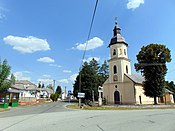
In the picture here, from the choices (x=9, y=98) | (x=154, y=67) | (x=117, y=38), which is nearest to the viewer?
(x=154, y=67)

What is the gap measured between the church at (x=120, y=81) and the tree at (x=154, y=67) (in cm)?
361

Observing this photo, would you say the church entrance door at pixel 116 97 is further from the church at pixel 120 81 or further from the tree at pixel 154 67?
the tree at pixel 154 67

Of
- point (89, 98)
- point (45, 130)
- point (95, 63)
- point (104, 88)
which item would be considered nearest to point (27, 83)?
point (95, 63)

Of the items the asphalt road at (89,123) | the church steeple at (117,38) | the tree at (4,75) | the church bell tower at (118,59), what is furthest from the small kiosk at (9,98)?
the church steeple at (117,38)

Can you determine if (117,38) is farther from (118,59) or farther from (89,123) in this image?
(89,123)

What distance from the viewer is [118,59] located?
42656 millimetres

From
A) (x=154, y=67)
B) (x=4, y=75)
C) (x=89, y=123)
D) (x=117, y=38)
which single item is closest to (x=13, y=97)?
(x=4, y=75)

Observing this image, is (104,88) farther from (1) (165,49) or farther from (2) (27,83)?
(2) (27,83)

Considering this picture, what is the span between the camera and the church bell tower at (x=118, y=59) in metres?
42.3

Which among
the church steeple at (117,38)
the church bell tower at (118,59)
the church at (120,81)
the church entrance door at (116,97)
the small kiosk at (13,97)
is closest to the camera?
the small kiosk at (13,97)

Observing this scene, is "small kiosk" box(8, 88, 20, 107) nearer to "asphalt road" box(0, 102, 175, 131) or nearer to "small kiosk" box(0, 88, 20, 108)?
"small kiosk" box(0, 88, 20, 108)

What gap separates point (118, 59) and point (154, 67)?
9.05 metres

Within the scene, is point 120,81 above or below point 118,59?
below

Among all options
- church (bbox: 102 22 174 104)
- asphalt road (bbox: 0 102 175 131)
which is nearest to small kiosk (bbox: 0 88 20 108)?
asphalt road (bbox: 0 102 175 131)
